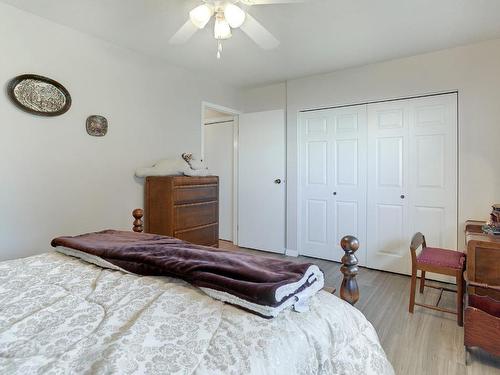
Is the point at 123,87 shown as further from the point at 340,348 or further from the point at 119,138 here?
the point at 340,348

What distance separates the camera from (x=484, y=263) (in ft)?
6.64

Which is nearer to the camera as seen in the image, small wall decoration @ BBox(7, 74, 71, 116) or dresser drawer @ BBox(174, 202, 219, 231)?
small wall decoration @ BBox(7, 74, 71, 116)

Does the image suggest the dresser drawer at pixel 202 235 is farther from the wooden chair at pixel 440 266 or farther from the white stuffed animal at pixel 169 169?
the wooden chair at pixel 440 266

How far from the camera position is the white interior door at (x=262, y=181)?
4.03m

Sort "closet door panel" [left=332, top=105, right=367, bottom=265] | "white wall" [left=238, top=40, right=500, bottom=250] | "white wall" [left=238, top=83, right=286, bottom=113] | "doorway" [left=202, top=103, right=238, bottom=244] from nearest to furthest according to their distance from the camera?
"white wall" [left=238, top=40, right=500, bottom=250]
"closet door panel" [left=332, top=105, right=367, bottom=265]
"white wall" [left=238, top=83, right=286, bottom=113]
"doorway" [left=202, top=103, right=238, bottom=244]

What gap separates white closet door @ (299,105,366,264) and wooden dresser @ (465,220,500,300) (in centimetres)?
142

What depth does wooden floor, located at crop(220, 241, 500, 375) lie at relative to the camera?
1721 millimetres

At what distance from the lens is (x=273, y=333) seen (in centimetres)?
82

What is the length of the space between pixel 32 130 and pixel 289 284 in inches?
90.5

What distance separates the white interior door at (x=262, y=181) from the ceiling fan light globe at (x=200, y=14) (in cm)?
224

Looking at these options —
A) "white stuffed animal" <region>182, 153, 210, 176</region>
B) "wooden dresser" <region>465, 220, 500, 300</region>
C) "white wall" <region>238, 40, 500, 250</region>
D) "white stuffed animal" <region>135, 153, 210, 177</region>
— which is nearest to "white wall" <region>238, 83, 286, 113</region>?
"white wall" <region>238, 40, 500, 250</region>

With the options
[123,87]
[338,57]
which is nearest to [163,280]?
[123,87]

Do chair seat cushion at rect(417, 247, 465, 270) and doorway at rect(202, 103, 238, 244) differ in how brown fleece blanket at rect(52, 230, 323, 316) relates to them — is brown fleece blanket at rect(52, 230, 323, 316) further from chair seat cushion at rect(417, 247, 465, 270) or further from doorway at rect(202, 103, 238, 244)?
doorway at rect(202, 103, 238, 244)

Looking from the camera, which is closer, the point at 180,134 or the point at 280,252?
the point at 180,134
